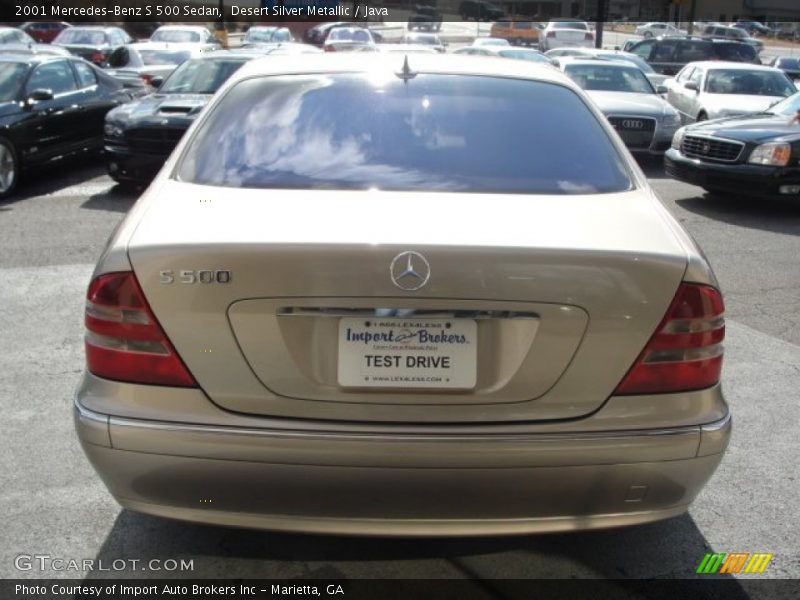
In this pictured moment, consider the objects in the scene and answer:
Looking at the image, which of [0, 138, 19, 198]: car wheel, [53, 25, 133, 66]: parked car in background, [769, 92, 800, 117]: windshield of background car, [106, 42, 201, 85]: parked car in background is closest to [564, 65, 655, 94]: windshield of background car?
[769, 92, 800, 117]: windshield of background car

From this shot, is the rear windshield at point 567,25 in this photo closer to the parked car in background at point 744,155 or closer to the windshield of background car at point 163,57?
the windshield of background car at point 163,57

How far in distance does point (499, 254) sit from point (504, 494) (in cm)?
67

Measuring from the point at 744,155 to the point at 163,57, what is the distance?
576 inches

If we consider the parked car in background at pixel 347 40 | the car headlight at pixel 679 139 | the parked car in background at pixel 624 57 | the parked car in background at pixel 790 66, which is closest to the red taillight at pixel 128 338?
the car headlight at pixel 679 139

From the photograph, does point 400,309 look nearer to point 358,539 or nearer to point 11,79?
point 358,539

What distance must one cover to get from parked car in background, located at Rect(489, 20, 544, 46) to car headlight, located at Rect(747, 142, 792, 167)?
35068 mm

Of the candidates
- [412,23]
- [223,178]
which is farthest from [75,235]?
[412,23]

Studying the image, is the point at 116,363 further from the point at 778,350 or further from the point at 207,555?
the point at 778,350

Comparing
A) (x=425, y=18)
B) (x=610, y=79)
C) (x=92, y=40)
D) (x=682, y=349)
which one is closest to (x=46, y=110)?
(x=610, y=79)

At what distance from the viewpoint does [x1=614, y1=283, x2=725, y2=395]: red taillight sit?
8.51 feet

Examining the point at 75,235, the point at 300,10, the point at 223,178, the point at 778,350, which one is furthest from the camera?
the point at 300,10

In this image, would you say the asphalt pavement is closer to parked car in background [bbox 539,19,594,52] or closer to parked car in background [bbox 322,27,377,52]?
parked car in background [bbox 322,27,377,52]

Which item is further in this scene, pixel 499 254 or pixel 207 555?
pixel 207 555

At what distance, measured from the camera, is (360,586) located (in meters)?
3.01
